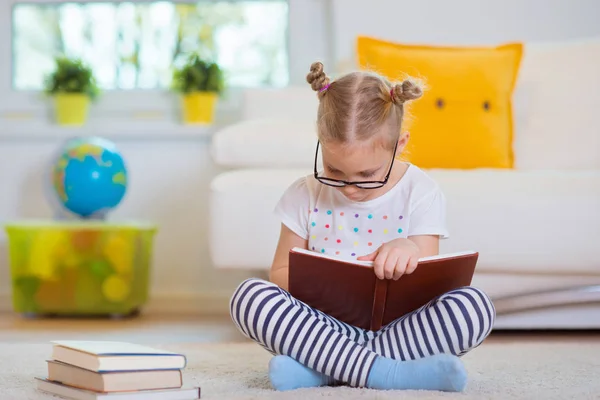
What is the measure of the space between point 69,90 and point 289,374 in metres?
2.09

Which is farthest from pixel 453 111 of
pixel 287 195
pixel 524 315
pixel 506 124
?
pixel 287 195

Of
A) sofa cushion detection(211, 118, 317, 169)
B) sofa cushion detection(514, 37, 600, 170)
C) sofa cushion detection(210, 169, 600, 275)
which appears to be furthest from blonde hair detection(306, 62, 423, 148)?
sofa cushion detection(514, 37, 600, 170)

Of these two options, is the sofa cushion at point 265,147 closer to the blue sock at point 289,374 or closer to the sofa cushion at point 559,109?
the sofa cushion at point 559,109

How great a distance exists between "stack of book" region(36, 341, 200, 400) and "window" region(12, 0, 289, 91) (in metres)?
2.19

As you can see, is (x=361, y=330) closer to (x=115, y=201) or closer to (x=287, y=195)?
(x=287, y=195)

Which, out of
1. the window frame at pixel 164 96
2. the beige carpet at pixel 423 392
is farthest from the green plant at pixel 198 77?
the beige carpet at pixel 423 392

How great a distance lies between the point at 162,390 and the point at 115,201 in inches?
68.0

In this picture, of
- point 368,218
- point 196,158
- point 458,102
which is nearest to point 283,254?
point 368,218

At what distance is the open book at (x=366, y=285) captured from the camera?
1.25m

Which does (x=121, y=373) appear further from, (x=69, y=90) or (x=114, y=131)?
(x=69, y=90)

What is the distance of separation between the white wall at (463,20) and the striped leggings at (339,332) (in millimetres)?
1858

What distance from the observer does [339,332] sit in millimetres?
1291

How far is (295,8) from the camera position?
3182mm

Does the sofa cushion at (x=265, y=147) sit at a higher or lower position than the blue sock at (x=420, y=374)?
higher
